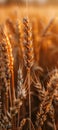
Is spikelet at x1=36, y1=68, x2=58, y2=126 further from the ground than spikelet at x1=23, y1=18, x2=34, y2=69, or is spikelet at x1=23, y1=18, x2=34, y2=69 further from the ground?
spikelet at x1=23, y1=18, x2=34, y2=69

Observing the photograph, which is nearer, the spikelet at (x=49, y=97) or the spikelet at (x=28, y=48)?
the spikelet at (x=49, y=97)

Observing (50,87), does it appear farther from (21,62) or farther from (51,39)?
(51,39)

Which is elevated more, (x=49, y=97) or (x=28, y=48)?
(x=28, y=48)

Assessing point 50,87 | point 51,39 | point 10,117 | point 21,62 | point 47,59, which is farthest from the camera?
point 51,39

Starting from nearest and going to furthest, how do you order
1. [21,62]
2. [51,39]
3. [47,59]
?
[21,62], [47,59], [51,39]

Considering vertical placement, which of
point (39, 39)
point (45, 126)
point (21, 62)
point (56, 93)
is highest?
point (39, 39)

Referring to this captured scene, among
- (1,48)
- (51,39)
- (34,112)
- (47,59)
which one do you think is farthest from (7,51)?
(51,39)

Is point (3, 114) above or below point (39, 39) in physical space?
below

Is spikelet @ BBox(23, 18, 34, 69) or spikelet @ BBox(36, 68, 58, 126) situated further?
spikelet @ BBox(23, 18, 34, 69)

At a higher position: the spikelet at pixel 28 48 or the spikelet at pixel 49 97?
the spikelet at pixel 28 48

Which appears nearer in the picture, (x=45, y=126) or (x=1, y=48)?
(x=1, y=48)
